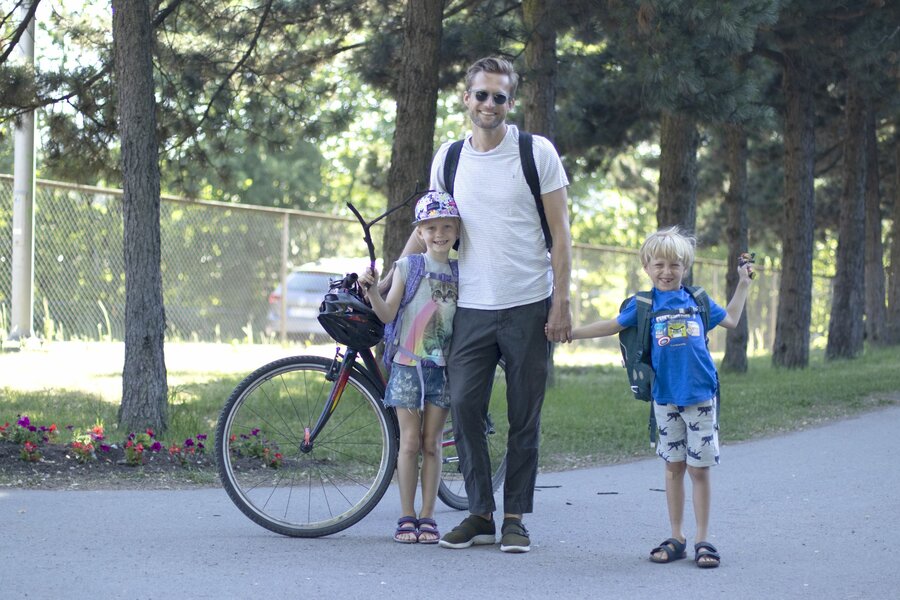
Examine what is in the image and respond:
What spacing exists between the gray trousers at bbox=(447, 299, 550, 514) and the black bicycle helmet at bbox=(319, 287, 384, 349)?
360 mm

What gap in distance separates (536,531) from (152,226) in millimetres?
3749

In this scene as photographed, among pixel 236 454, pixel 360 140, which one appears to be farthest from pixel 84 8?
pixel 360 140

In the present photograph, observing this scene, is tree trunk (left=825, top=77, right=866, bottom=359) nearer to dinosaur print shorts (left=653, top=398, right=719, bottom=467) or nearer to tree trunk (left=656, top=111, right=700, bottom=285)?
tree trunk (left=656, top=111, right=700, bottom=285)

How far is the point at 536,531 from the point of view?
5.96 meters

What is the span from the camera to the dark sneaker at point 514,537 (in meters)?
5.39

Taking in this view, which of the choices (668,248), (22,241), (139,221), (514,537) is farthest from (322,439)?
(22,241)

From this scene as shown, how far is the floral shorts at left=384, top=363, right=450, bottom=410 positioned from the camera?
5.54 meters

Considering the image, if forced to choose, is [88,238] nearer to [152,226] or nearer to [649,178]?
[152,226]

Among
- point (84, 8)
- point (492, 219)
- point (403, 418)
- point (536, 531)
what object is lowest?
point (536, 531)

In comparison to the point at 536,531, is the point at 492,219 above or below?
above

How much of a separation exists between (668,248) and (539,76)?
7435mm

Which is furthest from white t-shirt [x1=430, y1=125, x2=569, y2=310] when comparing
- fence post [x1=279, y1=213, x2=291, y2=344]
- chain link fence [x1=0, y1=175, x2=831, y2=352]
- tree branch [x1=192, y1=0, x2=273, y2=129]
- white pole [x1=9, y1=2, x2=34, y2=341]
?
fence post [x1=279, y1=213, x2=291, y2=344]

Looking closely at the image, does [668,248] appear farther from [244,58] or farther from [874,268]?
[874,268]

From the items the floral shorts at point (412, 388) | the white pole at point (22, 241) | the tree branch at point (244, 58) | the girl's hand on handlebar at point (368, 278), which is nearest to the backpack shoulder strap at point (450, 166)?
the girl's hand on handlebar at point (368, 278)
